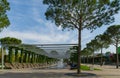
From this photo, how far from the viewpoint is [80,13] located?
2730 cm

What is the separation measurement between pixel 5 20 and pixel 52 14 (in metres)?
4.92

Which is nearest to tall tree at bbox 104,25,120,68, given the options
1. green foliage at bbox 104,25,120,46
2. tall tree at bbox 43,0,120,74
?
green foliage at bbox 104,25,120,46

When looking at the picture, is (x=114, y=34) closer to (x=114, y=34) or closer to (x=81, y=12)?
(x=114, y=34)

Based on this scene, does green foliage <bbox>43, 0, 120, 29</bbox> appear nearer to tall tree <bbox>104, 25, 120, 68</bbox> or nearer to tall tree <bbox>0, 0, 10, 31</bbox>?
tall tree <bbox>0, 0, 10, 31</bbox>

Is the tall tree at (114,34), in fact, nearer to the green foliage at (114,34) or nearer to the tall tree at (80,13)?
the green foliage at (114,34)

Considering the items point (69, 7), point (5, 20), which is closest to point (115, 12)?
point (69, 7)

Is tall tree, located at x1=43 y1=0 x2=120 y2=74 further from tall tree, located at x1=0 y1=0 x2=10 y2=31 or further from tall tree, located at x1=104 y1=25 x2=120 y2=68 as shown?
tall tree, located at x1=104 y1=25 x2=120 y2=68

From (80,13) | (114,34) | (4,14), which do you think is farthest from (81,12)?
(114,34)

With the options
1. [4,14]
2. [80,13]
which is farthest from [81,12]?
[4,14]

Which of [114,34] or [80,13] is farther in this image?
[114,34]

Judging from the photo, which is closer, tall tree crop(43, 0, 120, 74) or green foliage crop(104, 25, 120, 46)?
tall tree crop(43, 0, 120, 74)

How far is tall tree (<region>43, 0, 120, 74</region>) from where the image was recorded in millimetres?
26734

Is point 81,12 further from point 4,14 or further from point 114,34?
point 114,34

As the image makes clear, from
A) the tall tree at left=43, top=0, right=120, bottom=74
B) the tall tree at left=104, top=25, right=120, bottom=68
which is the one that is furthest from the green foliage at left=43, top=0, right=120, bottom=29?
the tall tree at left=104, top=25, right=120, bottom=68
